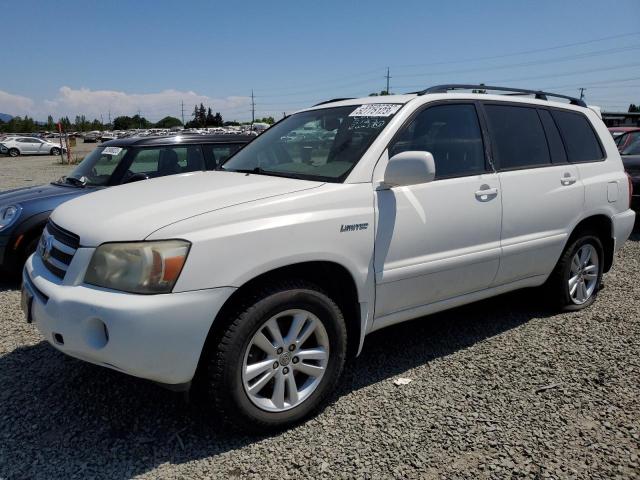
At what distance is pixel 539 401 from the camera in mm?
2973

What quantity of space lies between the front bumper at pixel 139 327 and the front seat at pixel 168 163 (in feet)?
11.7

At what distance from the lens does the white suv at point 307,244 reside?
2311mm

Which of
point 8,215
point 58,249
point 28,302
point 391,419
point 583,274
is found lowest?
point 391,419

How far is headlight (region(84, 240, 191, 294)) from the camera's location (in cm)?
227

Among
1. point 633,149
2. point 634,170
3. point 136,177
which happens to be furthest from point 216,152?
point 633,149

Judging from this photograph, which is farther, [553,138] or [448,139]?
[553,138]

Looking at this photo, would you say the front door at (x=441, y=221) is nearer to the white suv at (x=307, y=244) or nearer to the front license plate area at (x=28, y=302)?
the white suv at (x=307, y=244)

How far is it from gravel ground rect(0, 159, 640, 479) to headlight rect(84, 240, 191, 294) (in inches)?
34.9

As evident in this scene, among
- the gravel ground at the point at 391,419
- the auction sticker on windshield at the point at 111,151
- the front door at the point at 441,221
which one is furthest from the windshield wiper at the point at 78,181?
the front door at the point at 441,221

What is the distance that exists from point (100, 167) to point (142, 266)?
13.0ft

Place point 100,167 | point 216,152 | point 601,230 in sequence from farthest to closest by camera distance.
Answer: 1. point 216,152
2. point 100,167
3. point 601,230

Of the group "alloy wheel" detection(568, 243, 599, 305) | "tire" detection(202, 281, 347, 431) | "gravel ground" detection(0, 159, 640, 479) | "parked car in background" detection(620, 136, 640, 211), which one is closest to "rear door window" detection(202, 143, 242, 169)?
"gravel ground" detection(0, 159, 640, 479)

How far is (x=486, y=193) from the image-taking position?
3424 mm

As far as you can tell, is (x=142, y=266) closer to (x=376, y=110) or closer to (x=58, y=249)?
(x=58, y=249)
